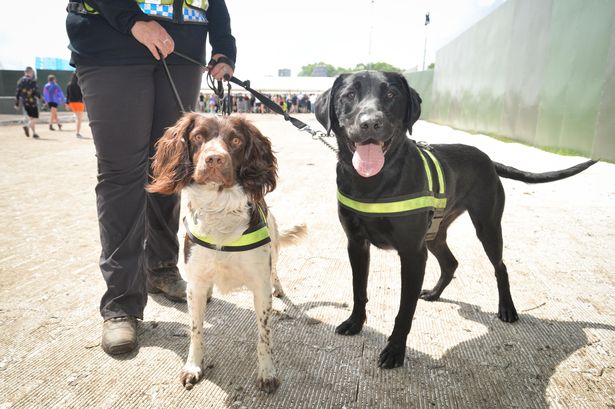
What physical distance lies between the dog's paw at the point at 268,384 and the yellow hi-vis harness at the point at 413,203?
3.29 feet

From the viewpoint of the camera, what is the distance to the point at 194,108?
3.06 metres

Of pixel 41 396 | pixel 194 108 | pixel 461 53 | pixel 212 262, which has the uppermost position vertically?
pixel 461 53

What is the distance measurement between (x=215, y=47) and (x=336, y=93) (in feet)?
3.21

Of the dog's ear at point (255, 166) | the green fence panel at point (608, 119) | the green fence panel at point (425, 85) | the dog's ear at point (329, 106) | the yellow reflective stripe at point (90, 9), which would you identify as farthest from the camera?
the green fence panel at point (425, 85)

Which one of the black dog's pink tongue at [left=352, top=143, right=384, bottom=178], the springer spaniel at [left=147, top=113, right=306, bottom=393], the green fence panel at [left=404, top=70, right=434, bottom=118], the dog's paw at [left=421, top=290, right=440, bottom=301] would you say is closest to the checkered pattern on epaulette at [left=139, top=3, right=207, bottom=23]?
the springer spaniel at [left=147, top=113, right=306, bottom=393]

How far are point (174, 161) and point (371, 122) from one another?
3.50 ft

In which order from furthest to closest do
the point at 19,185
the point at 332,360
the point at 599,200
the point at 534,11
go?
the point at 534,11
the point at 19,185
the point at 599,200
the point at 332,360

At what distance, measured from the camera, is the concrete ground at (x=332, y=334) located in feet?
7.10

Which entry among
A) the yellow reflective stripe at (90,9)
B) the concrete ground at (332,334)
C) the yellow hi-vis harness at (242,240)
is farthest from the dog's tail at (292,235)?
the yellow reflective stripe at (90,9)

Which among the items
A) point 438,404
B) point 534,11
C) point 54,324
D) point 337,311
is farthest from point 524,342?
point 534,11

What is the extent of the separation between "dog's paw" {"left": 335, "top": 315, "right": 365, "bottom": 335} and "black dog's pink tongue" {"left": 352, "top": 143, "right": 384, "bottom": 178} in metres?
0.97

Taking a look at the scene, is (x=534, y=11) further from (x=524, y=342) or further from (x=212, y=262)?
(x=212, y=262)

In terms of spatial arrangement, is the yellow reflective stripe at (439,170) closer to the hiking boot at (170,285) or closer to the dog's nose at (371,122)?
the dog's nose at (371,122)

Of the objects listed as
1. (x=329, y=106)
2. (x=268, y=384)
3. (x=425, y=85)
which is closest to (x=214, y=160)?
(x=329, y=106)
